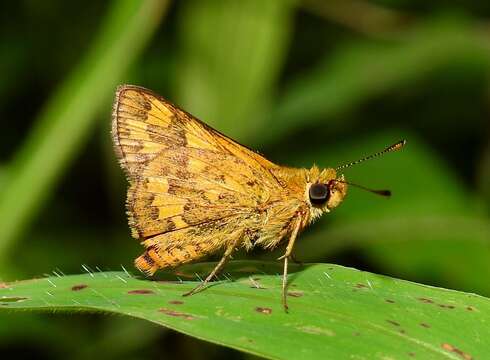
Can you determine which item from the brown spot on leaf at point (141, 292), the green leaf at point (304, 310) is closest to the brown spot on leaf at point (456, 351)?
the green leaf at point (304, 310)

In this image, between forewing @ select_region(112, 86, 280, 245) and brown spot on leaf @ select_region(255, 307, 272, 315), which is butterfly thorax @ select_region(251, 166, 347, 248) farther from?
brown spot on leaf @ select_region(255, 307, 272, 315)

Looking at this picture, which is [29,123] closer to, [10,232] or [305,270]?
[10,232]

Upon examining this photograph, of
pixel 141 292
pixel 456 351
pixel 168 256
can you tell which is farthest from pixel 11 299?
pixel 456 351

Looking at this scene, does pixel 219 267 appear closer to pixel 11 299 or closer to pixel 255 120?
pixel 11 299

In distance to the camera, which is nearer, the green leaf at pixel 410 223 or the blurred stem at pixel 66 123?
the blurred stem at pixel 66 123

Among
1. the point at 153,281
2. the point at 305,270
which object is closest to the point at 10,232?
the point at 153,281

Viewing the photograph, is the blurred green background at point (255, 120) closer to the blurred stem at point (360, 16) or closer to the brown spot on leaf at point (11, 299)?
the blurred stem at point (360, 16)
